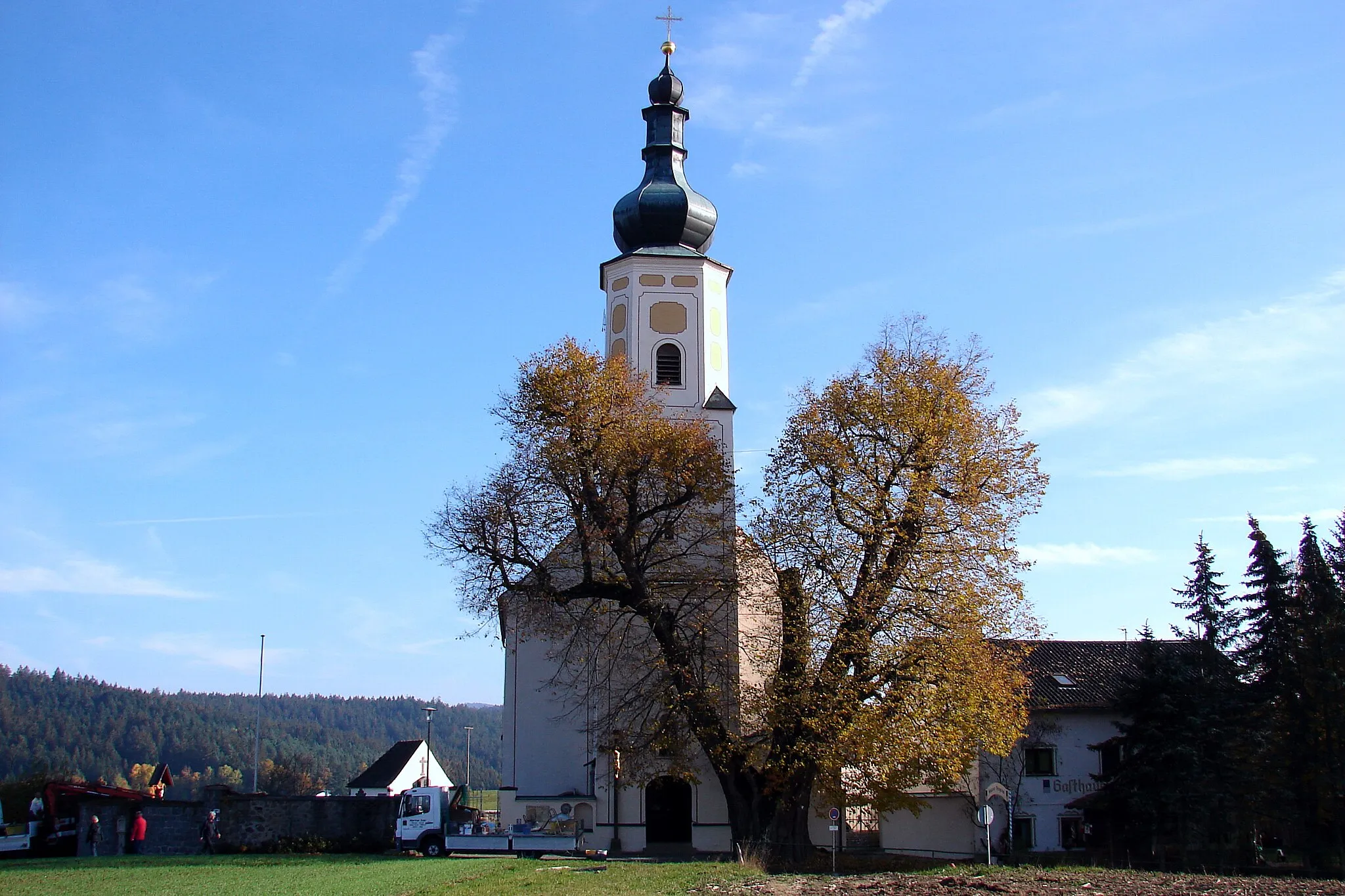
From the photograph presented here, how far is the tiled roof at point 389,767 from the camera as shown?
3049 inches

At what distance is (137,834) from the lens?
28703 millimetres

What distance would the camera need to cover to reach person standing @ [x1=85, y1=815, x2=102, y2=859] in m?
28.9

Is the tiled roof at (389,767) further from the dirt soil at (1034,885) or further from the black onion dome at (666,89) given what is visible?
the dirt soil at (1034,885)

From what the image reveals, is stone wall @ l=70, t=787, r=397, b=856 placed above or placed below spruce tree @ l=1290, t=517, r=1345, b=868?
below

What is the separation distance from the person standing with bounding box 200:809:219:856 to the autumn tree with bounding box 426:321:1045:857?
8.41m

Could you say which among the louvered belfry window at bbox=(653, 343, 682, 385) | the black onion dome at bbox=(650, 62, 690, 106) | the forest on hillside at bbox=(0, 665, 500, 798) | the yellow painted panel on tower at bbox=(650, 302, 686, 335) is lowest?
the forest on hillside at bbox=(0, 665, 500, 798)

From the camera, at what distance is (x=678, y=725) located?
27703 millimetres

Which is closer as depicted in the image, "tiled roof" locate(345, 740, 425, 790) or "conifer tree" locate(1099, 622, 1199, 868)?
"conifer tree" locate(1099, 622, 1199, 868)

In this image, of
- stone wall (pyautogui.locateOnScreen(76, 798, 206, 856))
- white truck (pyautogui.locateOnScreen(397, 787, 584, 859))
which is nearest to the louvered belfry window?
white truck (pyautogui.locateOnScreen(397, 787, 584, 859))

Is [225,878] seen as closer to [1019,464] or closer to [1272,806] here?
[1019,464]

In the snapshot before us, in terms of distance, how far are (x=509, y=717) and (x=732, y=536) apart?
10.5 meters

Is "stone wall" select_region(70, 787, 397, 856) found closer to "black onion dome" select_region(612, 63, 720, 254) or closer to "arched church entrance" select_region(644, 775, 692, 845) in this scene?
"arched church entrance" select_region(644, 775, 692, 845)

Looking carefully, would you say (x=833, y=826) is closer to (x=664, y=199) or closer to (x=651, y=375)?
(x=651, y=375)

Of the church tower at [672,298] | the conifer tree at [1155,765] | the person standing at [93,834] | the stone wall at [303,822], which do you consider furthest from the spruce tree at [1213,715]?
the person standing at [93,834]
